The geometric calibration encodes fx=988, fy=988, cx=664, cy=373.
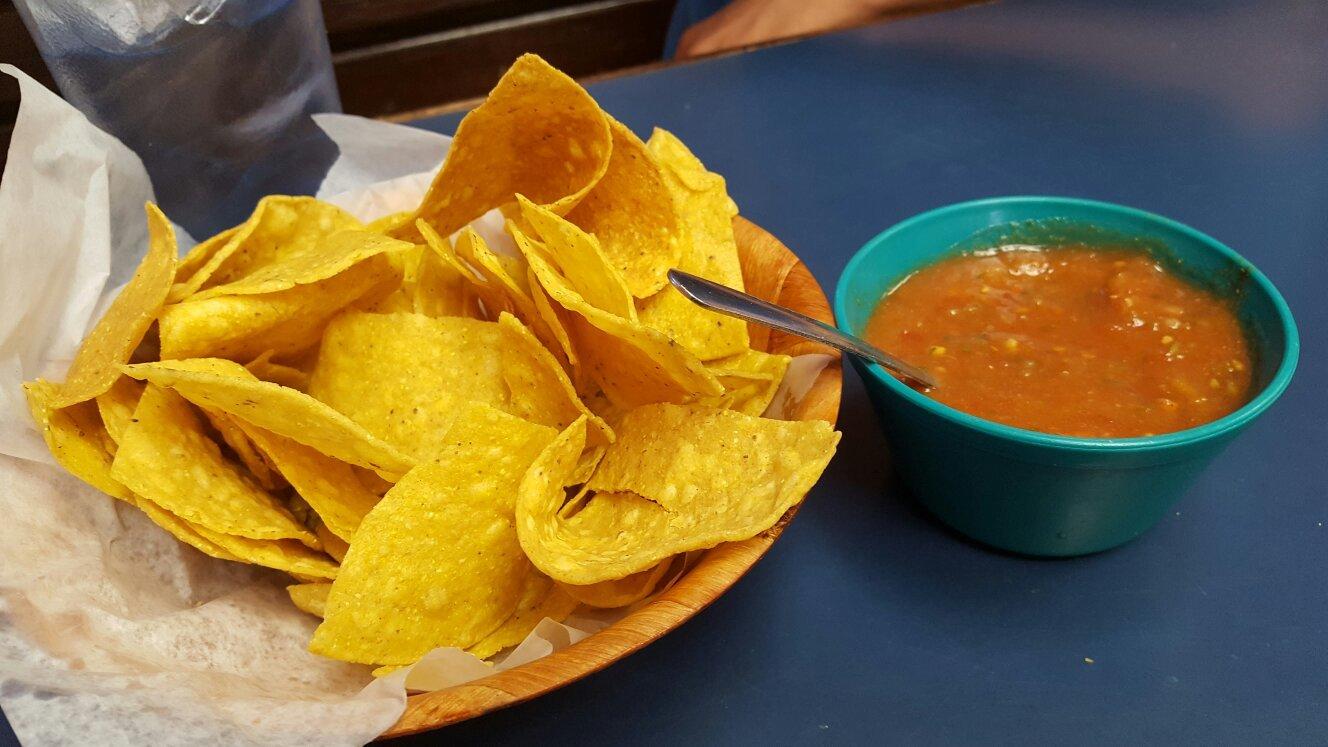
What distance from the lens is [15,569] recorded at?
0.76 meters

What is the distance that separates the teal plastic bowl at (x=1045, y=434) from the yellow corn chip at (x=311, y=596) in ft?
1.69

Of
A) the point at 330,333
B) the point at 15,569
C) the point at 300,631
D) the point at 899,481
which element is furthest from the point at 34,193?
the point at 899,481

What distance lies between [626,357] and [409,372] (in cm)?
23

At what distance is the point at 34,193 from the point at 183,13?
1.31ft

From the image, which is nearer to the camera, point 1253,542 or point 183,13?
point 1253,542

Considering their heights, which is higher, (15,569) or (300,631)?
(15,569)

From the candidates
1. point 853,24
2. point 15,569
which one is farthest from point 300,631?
point 853,24

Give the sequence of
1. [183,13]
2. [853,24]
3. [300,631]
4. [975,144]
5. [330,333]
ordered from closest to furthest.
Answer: [300,631] → [330,333] → [183,13] → [975,144] → [853,24]

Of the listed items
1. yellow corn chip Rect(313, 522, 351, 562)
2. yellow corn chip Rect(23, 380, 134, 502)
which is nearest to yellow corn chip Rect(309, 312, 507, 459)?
yellow corn chip Rect(313, 522, 351, 562)

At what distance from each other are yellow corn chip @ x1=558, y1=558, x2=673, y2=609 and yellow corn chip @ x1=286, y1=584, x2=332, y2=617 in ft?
0.69

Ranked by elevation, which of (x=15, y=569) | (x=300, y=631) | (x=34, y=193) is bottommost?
(x=300, y=631)

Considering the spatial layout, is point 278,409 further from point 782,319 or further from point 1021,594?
point 1021,594

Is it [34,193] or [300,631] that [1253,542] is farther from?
[34,193]

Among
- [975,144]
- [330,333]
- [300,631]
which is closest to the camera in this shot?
[300,631]
